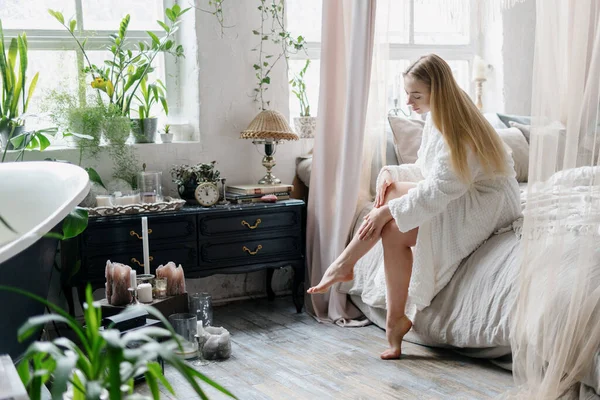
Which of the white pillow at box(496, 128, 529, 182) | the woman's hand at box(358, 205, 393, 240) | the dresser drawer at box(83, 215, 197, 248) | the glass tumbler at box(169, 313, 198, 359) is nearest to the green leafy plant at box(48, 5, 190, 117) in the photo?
the dresser drawer at box(83, 215, 197, 248)

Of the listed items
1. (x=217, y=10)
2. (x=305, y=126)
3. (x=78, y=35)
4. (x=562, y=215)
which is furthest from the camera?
(x=305, y=126)

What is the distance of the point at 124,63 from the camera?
4.02m

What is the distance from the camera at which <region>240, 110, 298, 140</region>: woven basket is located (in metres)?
4.02

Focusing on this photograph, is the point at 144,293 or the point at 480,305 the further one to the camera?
the point at 144,293

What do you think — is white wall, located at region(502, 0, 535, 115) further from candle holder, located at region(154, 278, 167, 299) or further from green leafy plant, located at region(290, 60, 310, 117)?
candle holder, located at region(154, 278, 167, 299)

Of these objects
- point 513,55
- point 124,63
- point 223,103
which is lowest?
point 223,103

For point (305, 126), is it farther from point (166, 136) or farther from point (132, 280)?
point (132, 280)

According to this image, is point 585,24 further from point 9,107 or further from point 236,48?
point 9,107

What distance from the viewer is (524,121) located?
4.70 meters

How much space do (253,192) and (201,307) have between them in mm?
783

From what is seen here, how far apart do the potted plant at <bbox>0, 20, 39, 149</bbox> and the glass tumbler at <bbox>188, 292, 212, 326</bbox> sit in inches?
45.1

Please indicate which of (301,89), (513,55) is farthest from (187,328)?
(513,55)

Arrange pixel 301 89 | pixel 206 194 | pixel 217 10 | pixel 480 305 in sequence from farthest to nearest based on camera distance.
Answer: pixel 301 89 < pixel 217 10 < pixel 206 194 < pixel 480 305

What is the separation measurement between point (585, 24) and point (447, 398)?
1.36 m
